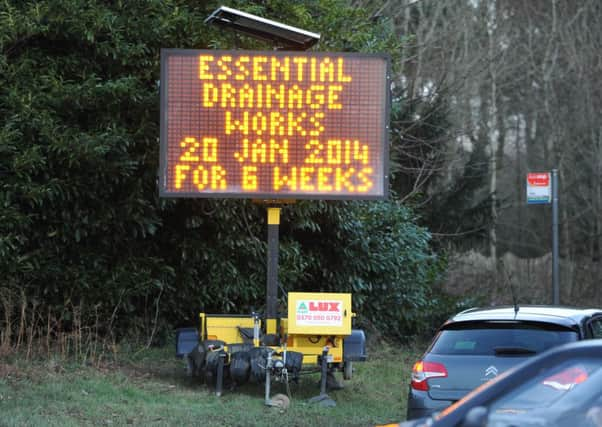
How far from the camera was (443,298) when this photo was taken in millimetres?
21344

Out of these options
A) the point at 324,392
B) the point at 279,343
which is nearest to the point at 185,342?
the point at 279,343

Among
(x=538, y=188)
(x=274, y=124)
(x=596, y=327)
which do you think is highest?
(x=274, y=124)

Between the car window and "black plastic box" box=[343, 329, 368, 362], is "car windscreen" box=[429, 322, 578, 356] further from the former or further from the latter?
"black plastic box" box=[343, 329, 368, 362]

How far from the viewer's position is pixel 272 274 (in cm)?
1188

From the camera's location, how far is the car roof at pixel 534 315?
8.77 metres

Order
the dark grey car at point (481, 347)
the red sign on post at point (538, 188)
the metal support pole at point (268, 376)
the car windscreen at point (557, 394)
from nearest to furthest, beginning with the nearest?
1. the car windscreen at point (557, 394)
2. the dark grey car at point (481, 347)
3. the metal support pole at point (268, 376)
4. the red sign on post at point (538, 188)

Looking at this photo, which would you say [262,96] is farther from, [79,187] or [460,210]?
[460,210]

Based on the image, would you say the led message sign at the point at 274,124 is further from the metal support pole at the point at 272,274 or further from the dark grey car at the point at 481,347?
the dark grey car at the point at 481,347

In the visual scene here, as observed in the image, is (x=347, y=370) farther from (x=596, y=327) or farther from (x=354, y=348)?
(x=596, y=327)

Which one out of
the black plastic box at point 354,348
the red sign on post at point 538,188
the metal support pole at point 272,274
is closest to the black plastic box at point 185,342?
Answer: the metal support pole at point 272,274

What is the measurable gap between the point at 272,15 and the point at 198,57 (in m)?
4.14

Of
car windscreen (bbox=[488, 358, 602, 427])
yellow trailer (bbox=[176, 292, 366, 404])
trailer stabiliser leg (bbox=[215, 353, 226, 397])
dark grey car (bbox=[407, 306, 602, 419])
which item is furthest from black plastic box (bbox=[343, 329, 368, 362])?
car windscreen (bbox=[488, 358, 602, 427])

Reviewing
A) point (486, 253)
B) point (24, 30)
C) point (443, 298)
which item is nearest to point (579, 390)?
point (24, 30)

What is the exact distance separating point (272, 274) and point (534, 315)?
3817 millimetres
